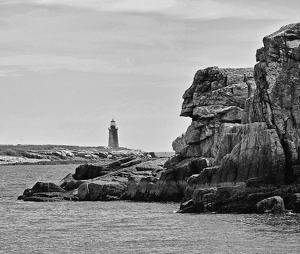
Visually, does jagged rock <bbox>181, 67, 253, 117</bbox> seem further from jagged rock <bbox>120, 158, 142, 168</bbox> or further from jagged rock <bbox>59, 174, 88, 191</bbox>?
jagged rock <bbox>59, 174, 88, 191</bbox>

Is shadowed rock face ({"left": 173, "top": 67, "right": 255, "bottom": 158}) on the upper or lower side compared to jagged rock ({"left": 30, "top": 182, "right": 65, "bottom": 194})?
upper

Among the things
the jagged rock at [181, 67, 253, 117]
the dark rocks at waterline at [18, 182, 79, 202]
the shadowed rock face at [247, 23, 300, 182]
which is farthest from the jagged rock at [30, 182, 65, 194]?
the shadowed rock face at [247, 23, 300, 182]

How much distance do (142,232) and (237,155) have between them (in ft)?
40.9

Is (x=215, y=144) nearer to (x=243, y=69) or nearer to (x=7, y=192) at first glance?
(x=243, y=69)

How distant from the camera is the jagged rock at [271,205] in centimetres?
5225

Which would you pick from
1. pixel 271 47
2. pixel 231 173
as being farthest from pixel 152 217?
pixel 271 47

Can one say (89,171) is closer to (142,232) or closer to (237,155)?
(237,155)

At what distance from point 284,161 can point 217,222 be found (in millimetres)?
7883

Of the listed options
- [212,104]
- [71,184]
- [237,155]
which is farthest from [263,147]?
[71,184]

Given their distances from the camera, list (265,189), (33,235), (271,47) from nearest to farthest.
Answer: (33,235) < (265,189) < (271,47)

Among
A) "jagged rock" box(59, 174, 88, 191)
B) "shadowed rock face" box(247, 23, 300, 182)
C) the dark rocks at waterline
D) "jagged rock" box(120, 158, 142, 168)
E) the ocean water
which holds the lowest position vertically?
the ocean water

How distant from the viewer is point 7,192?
90.9 metres

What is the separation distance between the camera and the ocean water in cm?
4178

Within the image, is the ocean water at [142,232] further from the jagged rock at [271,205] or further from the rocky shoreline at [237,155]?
the rocky shoreline at [237,155]
